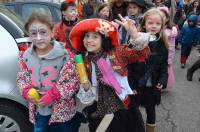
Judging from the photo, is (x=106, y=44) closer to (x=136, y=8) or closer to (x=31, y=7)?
(x=136, y=8)

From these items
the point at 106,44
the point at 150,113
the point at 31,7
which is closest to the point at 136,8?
the point at 150,113

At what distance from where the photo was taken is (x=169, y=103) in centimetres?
591

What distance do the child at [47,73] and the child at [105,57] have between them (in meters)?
0.16

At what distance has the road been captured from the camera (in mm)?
4871

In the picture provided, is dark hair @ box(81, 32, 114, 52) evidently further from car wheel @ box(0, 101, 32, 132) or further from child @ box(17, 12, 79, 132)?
car wheel @ box(0, 101, 32, 132)

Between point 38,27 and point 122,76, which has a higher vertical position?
point 38,27

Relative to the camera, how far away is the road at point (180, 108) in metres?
4.87

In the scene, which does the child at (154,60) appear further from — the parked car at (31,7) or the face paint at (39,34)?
the parked car at (31,7)

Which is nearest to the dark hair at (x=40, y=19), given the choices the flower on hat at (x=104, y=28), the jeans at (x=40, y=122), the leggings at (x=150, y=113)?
the flower on hat at (x=104, y=28)

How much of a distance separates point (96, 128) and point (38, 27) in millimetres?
1033

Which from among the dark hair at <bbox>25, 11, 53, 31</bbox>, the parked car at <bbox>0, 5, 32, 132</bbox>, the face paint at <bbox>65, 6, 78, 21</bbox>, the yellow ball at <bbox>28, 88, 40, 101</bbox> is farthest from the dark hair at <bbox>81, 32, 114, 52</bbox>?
the face paint at <bbox>65, 6, 78, 21</bbox>

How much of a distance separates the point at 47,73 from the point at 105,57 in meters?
0.48

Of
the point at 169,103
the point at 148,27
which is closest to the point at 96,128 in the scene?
the point at 148,27

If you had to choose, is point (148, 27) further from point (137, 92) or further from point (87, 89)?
point (87, 89)
